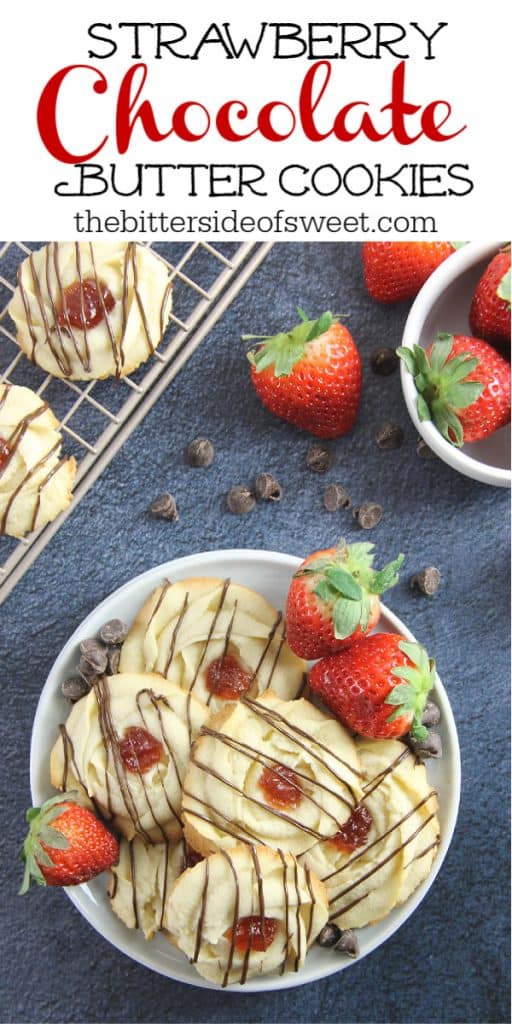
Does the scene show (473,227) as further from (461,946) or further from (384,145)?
(461,946)

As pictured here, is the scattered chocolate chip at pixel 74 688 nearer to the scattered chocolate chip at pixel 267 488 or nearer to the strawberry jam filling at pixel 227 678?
the strawberry jam filling at pixel 227 678

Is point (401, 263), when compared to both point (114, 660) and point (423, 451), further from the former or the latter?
point (114, 660)

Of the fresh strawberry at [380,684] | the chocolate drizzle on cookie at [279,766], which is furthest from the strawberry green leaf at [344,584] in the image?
the chocolate drizzle on cookie at [279,766]

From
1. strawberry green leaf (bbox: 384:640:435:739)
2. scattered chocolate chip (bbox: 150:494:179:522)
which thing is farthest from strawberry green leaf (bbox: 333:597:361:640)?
scattered chocolate chip (bbox: 150:494:179:522)

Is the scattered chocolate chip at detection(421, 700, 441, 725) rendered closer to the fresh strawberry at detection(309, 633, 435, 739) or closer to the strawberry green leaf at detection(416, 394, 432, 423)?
the fresh strawberry at detection(309, 633, 435, 739)

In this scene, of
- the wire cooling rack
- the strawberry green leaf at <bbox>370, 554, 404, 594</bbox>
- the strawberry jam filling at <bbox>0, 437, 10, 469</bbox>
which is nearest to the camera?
the strawberry green leaf at <bbox>370, 554, 404, 594</bbox>

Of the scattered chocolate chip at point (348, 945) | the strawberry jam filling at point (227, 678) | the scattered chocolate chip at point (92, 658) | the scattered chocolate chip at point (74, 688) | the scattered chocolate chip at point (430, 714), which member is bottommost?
the scattered chocolate chip at point (348, 945)
